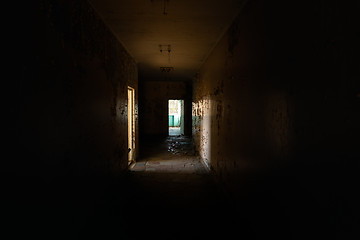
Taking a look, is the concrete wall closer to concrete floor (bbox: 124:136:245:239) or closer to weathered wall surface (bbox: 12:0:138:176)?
concrete floor (bbox: 124:136:245:239)

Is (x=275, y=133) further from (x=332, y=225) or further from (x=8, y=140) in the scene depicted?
(x=8, y=140)

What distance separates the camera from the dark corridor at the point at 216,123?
1.04 meters

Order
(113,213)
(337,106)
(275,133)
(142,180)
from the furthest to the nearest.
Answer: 1. (142,180)
2. (113,213)
3. (275,133)
4. (337,106)

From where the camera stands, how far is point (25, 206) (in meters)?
1.28

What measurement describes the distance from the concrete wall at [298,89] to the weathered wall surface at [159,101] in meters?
7.78

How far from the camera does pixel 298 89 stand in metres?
1.30

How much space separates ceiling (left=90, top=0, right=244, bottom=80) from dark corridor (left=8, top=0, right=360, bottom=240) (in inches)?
1.0

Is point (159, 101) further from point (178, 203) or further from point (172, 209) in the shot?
point (172, 209)

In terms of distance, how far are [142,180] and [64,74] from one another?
9.08 ft

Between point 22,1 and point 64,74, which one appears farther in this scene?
point 64,74

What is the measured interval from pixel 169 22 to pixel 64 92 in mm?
1863

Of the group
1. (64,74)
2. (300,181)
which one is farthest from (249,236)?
(64,74)

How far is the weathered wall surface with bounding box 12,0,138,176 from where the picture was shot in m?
1.33

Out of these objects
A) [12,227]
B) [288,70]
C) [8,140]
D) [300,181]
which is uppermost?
[288,70]
